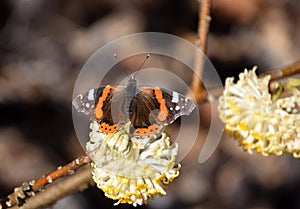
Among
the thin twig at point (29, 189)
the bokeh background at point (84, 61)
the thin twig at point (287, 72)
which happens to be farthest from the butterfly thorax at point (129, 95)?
the bokeh background at point (84, 61)

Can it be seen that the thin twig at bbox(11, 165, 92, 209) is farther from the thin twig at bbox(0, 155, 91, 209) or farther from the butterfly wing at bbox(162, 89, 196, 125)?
the butterfly wing at bbox(162, 89, 196, 125)

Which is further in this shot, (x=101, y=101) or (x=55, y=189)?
(x=55, y=189)

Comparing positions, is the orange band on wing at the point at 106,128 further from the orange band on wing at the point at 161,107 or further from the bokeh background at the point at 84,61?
the bokeh background at the point at 84,61

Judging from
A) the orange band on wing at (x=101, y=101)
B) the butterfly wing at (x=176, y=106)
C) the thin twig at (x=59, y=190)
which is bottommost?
the butterfly wing at (x=176, y=106)

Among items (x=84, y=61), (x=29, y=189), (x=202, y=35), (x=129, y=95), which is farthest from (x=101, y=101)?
(x=84, y=61)

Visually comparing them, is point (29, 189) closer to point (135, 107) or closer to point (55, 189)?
point (55, 189)

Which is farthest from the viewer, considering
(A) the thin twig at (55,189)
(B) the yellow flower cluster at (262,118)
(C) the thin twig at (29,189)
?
(B) the yellow flower cluster at (262,118)
